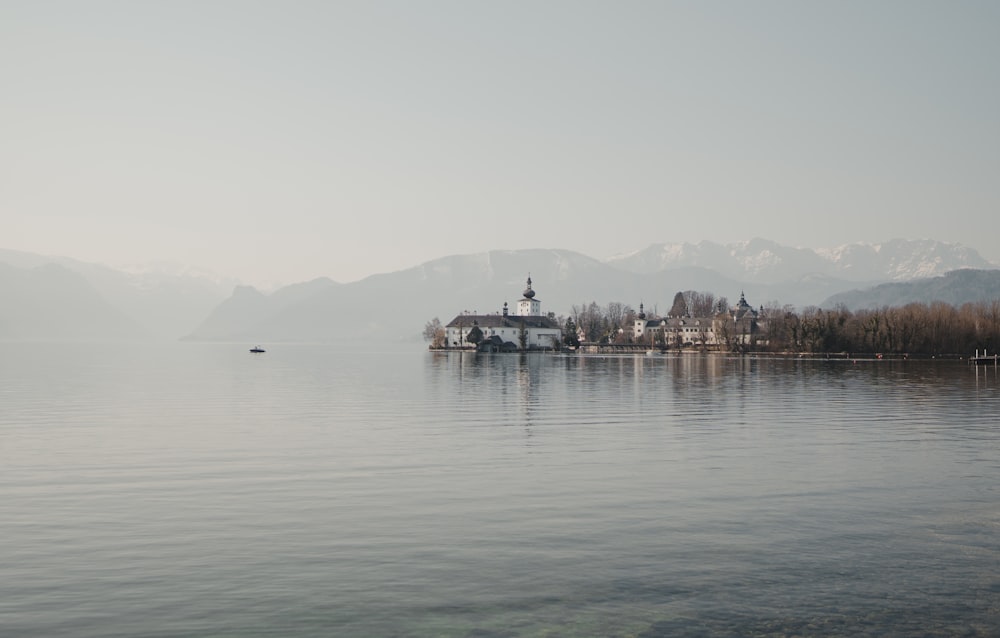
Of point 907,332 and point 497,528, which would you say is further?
point 907,332

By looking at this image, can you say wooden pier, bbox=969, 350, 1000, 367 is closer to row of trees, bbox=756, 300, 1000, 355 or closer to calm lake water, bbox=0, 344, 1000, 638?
row of trees, bbox=756, 300, 1000, 355

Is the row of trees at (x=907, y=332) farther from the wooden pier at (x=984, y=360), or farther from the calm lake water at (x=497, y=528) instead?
the calm lake water at (x=497, y=528)

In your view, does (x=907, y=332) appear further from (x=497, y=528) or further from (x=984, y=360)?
(x=497, y=528)

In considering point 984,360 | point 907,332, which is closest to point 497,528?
point 984,360

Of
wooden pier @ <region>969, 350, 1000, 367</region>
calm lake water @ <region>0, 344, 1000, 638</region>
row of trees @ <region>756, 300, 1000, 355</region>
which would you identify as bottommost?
calm lake water @ <region>0, 344, 1000, 638</region>

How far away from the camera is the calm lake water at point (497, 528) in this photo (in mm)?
16391

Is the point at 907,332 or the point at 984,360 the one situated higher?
the point at 907,332

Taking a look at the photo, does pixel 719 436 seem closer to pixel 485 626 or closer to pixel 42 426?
pixel 485 626

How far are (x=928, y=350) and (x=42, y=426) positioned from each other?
171 metres

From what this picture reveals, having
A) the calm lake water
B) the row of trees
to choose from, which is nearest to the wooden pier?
the row of trees

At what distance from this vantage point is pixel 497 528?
2319 centimetres

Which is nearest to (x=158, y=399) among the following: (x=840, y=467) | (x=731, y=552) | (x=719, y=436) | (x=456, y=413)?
(x=456, y=413)

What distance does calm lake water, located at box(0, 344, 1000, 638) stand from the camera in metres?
16.4

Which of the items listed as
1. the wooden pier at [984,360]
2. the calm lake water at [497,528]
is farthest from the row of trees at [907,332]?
the calm lake water at [497,528]
